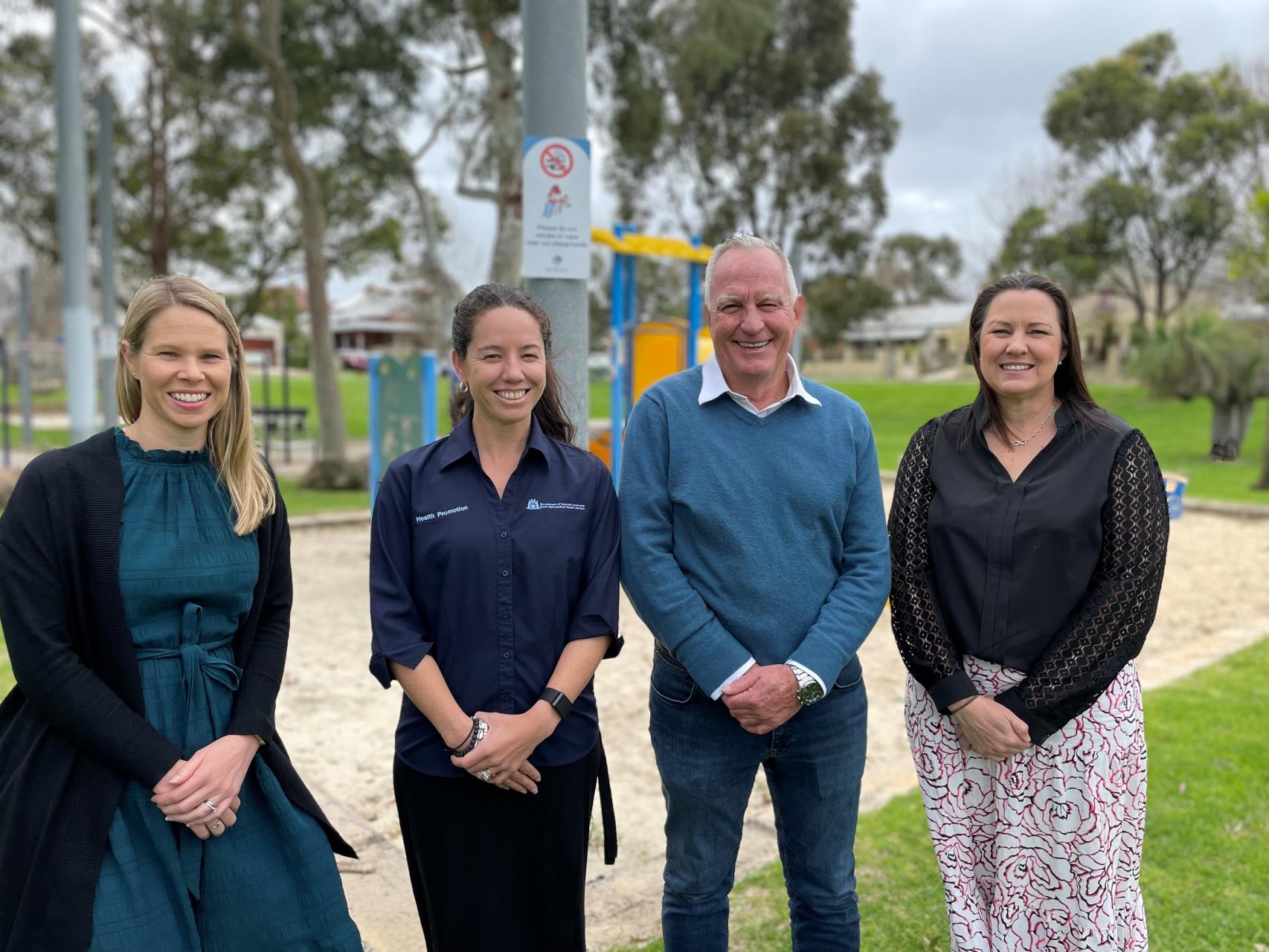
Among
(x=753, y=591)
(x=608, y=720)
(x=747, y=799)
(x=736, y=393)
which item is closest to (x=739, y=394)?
(x=736, y=393)

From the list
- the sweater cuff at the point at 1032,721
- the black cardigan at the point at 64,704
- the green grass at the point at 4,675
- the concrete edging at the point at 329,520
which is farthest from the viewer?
the concrete edging at the point at 329,520

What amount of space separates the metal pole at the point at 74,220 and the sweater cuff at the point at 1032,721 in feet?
29.0

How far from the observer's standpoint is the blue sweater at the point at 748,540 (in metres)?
2.32

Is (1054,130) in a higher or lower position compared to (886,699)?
higher

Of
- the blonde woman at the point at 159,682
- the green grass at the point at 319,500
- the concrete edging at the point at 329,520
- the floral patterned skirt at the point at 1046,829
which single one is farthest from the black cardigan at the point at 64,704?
the green grass at the point at 319,500

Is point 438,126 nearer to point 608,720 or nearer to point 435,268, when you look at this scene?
point 435,268

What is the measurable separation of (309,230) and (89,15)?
427 centimetres

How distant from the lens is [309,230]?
14195 mm

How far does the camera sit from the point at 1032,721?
239 centimetres

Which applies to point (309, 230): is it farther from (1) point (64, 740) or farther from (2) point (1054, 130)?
(2) point (1054, 130)

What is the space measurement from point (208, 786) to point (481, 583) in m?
0.67

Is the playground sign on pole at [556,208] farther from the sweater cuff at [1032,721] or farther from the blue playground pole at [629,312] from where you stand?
the blue playground pole at [629,312]

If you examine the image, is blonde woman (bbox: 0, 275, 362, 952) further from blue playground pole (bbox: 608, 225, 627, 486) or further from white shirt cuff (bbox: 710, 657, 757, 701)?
blue playground pole (bbox: 608, 225, 627, 486)

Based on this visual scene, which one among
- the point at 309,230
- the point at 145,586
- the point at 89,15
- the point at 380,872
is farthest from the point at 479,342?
the point at 89,15
